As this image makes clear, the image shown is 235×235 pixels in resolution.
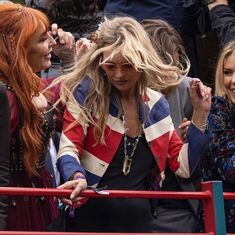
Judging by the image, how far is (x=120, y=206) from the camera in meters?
3.94

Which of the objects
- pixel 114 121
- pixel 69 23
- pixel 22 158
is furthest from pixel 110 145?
pixel 69 23

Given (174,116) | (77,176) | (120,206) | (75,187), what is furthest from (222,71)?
(75,187)

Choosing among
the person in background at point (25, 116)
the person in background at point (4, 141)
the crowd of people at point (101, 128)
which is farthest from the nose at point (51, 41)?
the person in background at point (4, 141)

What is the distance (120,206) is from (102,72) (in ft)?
2.27

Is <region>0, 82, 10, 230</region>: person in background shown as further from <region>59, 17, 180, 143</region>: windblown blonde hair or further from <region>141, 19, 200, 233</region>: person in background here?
<region>141, 19, 200, 233</region>: person in background

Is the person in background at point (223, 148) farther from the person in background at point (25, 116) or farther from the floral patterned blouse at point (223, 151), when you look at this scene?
the person in background at point (25, 116)

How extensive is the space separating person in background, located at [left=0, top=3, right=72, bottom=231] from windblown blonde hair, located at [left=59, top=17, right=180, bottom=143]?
183mm

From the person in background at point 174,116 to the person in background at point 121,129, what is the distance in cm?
33

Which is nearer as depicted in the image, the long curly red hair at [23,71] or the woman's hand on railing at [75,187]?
the woman's hand on railing at [75,187]

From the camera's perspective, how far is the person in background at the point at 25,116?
3859 mm

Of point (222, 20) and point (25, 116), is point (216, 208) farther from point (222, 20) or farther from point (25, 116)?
point (222, 20)

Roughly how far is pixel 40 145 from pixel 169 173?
0.98m

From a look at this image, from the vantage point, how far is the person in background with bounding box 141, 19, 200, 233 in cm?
463

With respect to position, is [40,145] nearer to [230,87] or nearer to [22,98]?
[22,98]
